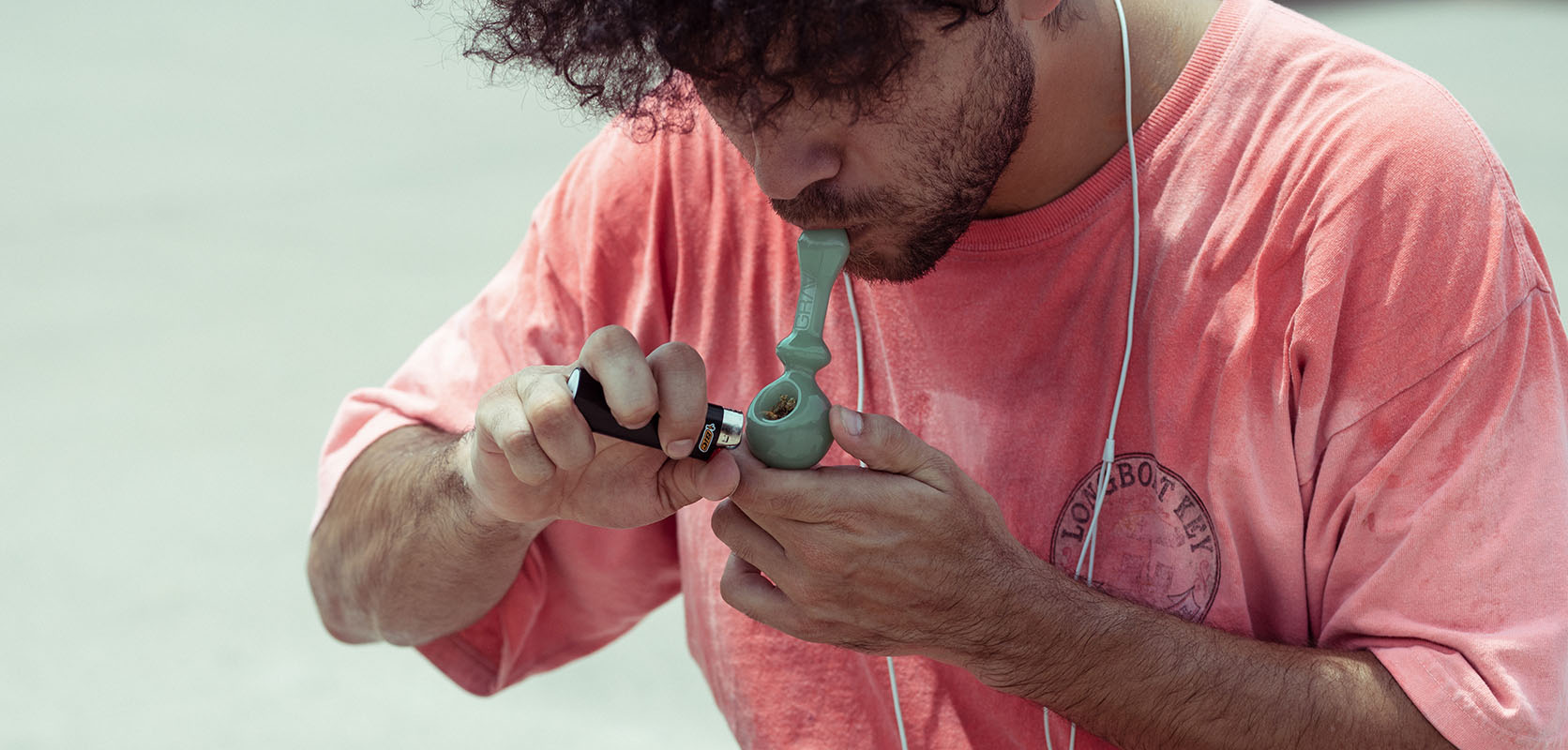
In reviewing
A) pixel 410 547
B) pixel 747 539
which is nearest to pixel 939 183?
pixel 747 539

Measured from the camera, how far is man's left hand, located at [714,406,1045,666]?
937mm

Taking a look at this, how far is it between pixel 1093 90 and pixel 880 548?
392 mm

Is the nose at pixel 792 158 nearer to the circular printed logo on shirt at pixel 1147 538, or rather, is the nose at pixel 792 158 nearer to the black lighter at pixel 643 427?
the black lighter at pixel 643 427

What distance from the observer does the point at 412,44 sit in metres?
4.86

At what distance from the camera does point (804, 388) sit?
0.95 meters

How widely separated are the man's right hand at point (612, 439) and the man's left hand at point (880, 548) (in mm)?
49

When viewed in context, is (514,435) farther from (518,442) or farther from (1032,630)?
(1032,630)

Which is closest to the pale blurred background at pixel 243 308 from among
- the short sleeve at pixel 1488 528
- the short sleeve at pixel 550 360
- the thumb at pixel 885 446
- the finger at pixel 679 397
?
the short sleeve at pixel 550 360

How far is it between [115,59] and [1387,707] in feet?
15.1

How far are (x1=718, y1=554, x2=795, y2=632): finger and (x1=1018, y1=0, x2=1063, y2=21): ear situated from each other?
17.2 inches

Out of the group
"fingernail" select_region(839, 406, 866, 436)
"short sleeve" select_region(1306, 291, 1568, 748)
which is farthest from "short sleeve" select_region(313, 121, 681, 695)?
"short sleeve" select_region(1306, 291, 1568, 748)

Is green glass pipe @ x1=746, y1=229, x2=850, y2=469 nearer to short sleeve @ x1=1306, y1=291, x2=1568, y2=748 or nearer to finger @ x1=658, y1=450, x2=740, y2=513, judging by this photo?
finger @ x1=658, y1=450, x2=740, y2=513

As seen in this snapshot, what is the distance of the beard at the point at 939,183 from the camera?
97 centimetres

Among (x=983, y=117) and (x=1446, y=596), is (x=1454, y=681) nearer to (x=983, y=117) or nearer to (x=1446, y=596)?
(x=1446, y=596)
